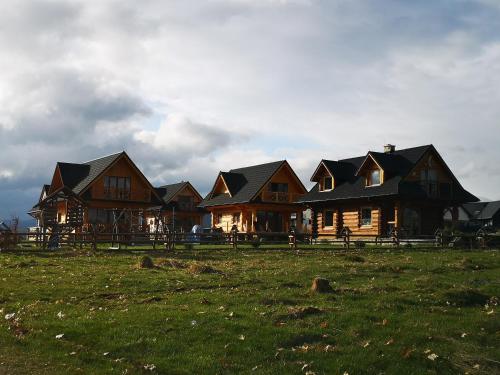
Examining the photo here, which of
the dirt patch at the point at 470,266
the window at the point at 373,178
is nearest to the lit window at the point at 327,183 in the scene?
the window at the point at 373,178

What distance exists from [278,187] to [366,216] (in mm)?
12833

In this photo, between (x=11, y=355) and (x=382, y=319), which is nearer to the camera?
(x=11, y=355)

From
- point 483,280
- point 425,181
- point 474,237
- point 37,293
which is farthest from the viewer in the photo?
point 425,181

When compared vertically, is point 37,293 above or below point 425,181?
below

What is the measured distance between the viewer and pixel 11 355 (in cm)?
1028

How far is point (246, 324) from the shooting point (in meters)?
11.6

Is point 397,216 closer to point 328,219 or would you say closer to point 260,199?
point 328,219

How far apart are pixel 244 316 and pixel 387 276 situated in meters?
8.01

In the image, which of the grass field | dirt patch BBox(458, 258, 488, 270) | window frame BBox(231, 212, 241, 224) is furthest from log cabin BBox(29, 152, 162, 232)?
the grass field

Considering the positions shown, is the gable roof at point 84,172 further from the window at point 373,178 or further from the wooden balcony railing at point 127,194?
the window at point 373,178

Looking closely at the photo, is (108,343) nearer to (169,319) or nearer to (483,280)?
(169,319)

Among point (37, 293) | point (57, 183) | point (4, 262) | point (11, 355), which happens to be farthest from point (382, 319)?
point (57, 183)

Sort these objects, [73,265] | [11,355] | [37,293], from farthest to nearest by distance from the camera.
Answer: [73,265], [37,293], [11,355]

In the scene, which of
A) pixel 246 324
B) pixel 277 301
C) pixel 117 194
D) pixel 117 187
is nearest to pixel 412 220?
pixel 117 194
